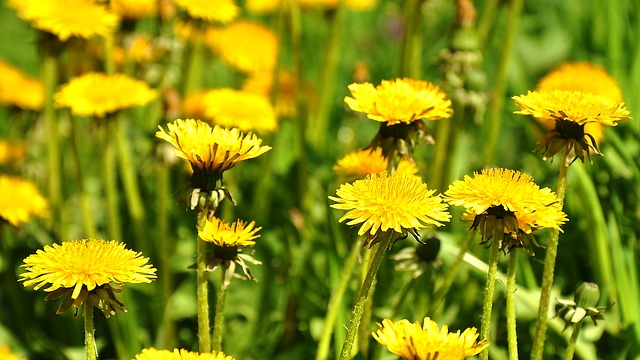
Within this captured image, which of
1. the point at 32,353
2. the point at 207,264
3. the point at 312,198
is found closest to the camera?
the point at 207,264

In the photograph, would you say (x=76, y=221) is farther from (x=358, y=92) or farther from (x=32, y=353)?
(x=358, y=92)

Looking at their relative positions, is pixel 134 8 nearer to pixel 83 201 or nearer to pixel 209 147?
pixel 83 201

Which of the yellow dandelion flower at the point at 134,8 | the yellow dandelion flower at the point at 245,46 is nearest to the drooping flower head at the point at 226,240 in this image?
the yellow dandelion flower at the point at 134,8

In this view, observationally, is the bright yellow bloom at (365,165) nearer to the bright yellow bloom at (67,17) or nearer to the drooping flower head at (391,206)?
the drooping flower head at (391,206)

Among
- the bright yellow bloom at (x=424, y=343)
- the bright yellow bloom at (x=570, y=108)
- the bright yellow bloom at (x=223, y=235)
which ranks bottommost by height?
the bright yellow bloom at (x=424, y=343)

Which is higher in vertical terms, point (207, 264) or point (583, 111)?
point (583, 111)

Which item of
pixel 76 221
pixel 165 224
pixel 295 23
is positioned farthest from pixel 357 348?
pixel 76 221

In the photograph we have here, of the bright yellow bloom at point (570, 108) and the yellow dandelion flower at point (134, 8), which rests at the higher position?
the yellow dandelion flower at point (134, 8)
